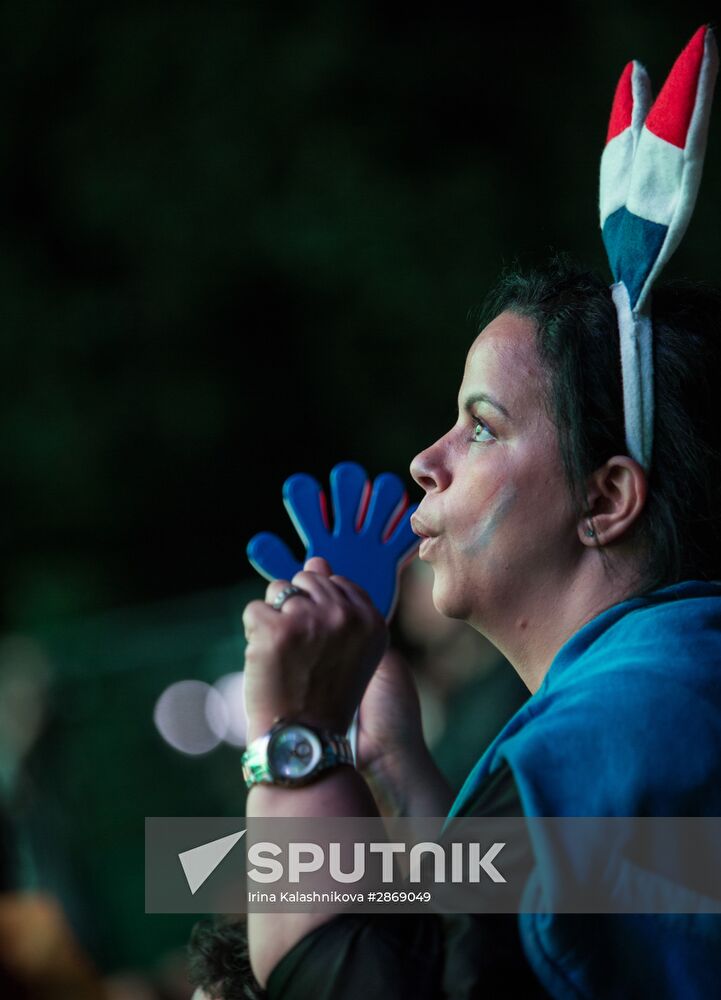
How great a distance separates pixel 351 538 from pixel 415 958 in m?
0.77

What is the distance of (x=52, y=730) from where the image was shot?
5074 millimetres

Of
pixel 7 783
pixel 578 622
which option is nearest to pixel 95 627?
pixel 7 783

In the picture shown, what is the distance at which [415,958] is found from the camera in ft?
4.19

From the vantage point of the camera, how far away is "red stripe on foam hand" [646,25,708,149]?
1.57m

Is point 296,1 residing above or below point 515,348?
above

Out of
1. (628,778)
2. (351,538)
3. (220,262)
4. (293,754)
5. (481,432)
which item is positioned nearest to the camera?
(628,778)

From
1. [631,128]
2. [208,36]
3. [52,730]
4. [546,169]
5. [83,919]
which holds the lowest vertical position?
[83,919]

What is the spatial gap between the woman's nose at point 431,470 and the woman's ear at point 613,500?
0.19 meters

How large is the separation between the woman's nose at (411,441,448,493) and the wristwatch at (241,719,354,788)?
40 centimetres

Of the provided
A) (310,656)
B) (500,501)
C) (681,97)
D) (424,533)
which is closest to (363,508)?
(424,533)

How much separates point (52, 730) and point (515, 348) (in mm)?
3837

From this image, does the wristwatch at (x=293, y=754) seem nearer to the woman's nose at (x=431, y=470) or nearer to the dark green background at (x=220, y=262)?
the woman's nose at (x=431, y=470)

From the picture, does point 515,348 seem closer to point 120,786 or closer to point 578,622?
point 578,622

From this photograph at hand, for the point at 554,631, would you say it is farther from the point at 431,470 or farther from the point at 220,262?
the point at 220,262
